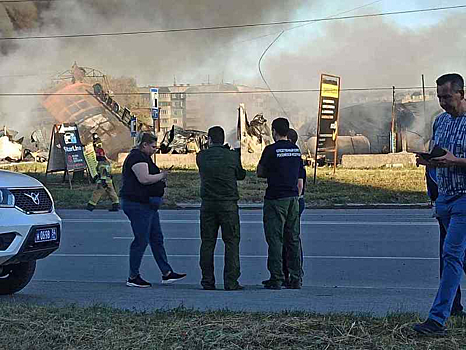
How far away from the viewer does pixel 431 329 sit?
4.98 meters

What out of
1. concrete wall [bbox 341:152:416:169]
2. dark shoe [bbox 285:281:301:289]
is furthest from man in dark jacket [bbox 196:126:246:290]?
concrete wall [bbox 341:152:416:169]

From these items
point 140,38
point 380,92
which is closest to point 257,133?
point 140,38

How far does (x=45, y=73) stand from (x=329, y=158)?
1947 centimetres

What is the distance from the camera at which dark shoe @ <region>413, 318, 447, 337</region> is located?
4.96 metres

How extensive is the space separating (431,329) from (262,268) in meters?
4.68

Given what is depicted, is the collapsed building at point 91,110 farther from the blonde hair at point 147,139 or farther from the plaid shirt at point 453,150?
the plaid shirt at point 453,150

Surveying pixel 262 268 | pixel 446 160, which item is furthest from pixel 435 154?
pixel 262 268

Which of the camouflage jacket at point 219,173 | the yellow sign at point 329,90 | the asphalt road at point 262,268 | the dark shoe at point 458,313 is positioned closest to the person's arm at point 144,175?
the camouflage jacket at point 219,173

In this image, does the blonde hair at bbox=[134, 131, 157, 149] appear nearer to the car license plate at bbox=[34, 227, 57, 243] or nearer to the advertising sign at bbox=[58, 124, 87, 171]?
the car license plate at bbox=[34, 227, 57, 243]

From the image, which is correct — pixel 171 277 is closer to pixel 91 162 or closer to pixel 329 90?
pixel 91 162

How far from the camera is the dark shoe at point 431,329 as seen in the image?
4961 mm

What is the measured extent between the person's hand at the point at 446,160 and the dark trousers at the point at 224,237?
3.13 meters

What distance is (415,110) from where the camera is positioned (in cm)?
5134

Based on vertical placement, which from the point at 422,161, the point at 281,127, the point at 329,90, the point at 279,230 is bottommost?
A: the point at 279,230
